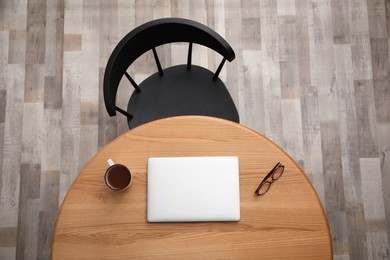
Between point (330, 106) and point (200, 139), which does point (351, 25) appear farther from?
point (200, 139)

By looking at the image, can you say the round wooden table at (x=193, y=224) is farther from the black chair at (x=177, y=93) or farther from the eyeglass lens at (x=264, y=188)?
the black chair at (x=177, y=93)

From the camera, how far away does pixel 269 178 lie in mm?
1328

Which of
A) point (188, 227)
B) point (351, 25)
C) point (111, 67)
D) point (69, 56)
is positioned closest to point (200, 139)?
point (188, 227)

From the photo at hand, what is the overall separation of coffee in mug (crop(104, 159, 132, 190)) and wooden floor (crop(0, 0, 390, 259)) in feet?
3.01

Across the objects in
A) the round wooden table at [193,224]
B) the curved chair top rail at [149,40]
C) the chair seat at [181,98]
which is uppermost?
the curved chair top rail at [149,40]

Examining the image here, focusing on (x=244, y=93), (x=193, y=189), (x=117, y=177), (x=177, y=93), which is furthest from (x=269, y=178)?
(x=244, y=93)

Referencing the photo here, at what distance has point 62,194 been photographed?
2.15m

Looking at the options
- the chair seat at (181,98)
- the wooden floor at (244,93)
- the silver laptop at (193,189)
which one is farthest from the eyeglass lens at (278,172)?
the wooden floor at (244,93)

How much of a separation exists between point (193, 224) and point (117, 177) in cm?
32

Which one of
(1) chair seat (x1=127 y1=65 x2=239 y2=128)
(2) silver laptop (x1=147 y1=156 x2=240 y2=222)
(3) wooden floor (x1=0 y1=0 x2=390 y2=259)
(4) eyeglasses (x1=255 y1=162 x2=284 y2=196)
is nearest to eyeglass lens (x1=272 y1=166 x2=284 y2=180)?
(4) eyeglasses (x1=255 y1=162 x2=284 y2=196)

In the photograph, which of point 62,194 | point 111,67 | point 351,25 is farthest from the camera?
point 351,25

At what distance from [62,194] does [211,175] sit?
3.89ft

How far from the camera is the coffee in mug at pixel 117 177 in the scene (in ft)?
4.24

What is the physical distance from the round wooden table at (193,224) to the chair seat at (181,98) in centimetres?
35
